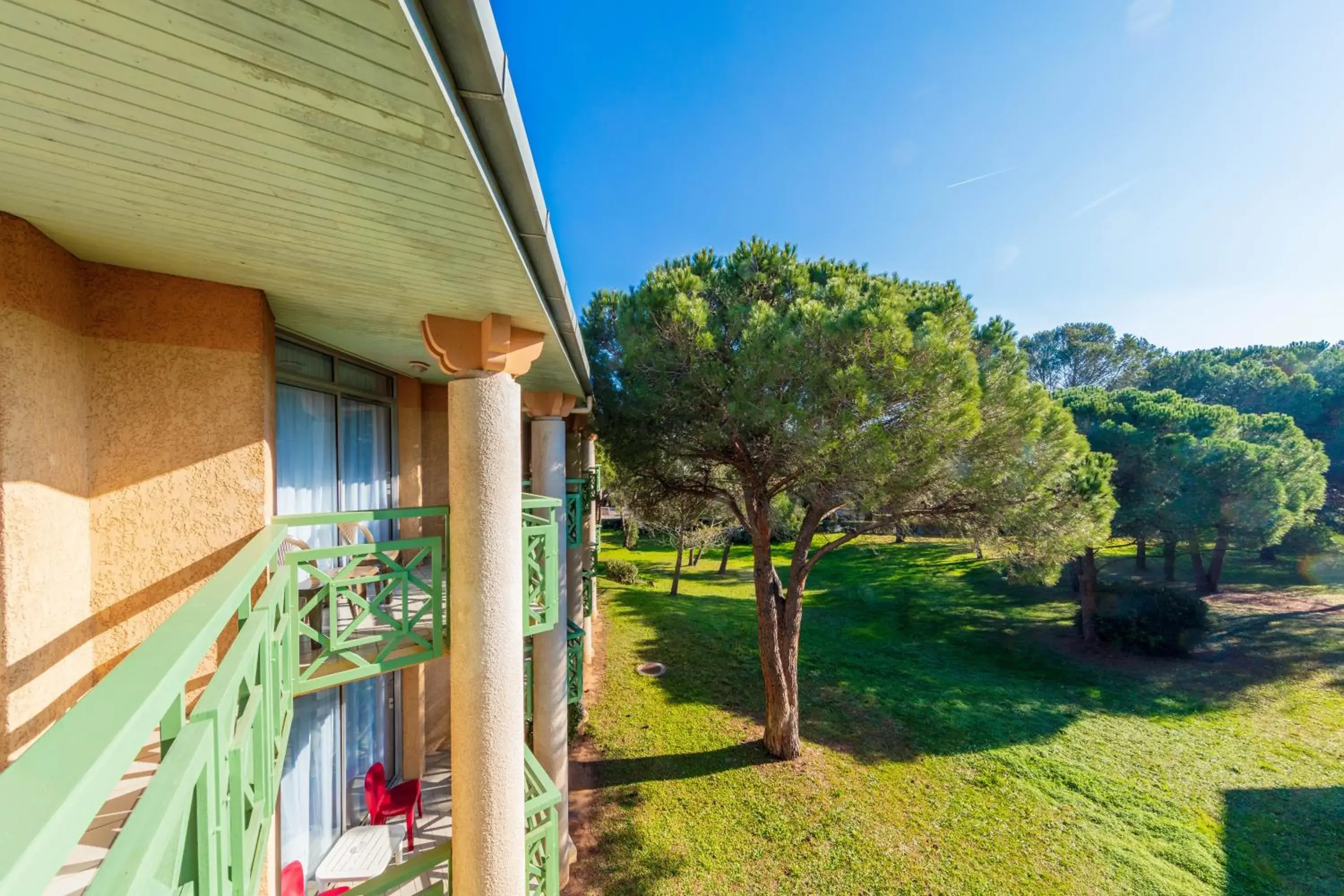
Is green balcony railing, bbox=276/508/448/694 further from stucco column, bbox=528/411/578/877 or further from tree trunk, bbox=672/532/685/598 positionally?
tree trunk, bbox=672/532/685/598

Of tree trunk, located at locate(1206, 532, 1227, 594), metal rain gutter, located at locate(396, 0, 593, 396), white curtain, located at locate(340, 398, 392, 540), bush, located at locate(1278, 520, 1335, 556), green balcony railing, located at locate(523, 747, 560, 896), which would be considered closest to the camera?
metal rain gutter, located at locate(396, 0, 593, 396)

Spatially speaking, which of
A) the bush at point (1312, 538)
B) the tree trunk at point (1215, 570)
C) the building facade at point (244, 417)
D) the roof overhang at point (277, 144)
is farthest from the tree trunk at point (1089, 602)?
the roof overhang at point (277, 144)

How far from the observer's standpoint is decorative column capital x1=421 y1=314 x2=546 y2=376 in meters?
3.27

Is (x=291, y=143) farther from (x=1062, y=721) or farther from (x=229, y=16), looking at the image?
(x=1062, y=721)

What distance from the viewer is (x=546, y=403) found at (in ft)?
21.3

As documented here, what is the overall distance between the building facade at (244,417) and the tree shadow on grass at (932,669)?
7.88 m

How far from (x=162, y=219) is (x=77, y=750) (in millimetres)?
2521

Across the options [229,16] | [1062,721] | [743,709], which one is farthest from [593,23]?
[1062,721]

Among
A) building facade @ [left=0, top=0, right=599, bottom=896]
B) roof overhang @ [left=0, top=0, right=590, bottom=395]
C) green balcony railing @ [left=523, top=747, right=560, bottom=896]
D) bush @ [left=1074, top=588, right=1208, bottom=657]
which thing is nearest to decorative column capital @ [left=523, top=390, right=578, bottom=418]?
building facade @ [left=0, top=0, right=599, bottom=896]

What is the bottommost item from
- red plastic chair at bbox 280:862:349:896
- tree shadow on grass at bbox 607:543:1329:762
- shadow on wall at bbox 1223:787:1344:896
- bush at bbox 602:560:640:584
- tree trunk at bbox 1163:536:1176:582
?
shadow on wall at bbox 1223:787:1344:896

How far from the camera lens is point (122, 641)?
8.89 ft

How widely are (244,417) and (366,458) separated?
2.28m

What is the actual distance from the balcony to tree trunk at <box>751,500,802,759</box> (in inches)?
229

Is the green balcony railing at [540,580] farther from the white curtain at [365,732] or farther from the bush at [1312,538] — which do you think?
the bush at [1312,538]
